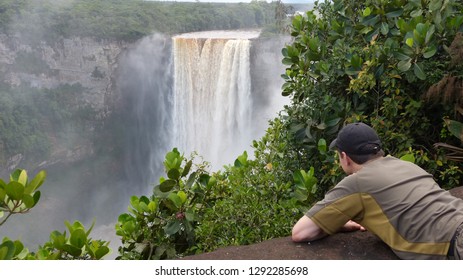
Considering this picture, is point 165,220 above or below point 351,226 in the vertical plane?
below

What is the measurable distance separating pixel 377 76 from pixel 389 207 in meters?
1.76

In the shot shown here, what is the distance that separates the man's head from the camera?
2.22 metres

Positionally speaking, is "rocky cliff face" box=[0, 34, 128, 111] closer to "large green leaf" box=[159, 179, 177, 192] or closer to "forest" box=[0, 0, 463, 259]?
"forest" box=[0, 0, 463, 259]

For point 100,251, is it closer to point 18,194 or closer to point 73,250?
point 73,250

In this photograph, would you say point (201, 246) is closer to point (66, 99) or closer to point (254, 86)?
point (254, 86)

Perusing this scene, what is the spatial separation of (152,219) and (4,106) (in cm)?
3031

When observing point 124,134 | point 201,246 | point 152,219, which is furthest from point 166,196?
point 124,134

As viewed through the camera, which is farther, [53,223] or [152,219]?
[53,223]

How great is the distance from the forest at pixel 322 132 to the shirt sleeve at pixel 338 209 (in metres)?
0.79

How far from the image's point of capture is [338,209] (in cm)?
212

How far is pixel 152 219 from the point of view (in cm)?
318

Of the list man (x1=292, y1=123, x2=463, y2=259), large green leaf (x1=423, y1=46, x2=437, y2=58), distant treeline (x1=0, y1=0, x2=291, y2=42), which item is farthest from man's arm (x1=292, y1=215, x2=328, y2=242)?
distant treeline (x1=0, y1=0, x2=291, y2=42)

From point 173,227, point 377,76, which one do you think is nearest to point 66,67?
point 377,76

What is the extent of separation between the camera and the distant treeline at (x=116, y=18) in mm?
31781
